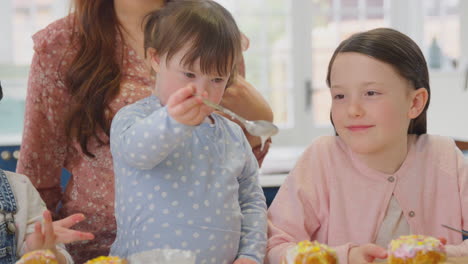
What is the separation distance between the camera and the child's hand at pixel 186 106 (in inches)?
37.0

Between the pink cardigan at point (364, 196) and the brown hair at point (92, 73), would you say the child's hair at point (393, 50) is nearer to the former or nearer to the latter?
the pink cardigan at point (364, 196)

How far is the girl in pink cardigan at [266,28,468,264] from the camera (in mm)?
1291

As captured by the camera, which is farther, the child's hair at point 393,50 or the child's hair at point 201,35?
the child's hair at point 393,50

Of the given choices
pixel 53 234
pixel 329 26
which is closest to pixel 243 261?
pixel 53 234

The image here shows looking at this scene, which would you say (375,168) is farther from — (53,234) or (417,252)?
(53,234)

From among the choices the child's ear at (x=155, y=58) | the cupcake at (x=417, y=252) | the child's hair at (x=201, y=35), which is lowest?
the cupcake at (x=417, y=252)

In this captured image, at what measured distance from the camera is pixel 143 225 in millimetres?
1100

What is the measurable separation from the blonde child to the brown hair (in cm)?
28

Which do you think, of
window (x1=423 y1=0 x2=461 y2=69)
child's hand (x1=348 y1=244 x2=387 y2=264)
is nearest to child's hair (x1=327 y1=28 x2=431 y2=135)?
child's hand (x1=348 y1=244 x2=387 y2=264)

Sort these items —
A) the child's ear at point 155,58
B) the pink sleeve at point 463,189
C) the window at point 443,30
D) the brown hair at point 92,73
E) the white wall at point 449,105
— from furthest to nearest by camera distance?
the window at point 443,30 → the white wall at point 449,105 → the brown hair at point 92,73 → the pink sleeve at point 463,189 → the child's ear at point 155,58

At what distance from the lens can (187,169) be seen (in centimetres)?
113

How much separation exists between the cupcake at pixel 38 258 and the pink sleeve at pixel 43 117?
55 cm

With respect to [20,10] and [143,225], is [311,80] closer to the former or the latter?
[20,10]

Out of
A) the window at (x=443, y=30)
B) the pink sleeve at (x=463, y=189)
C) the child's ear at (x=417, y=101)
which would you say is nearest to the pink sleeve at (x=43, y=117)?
the child's ear at (x=417, y=101)
